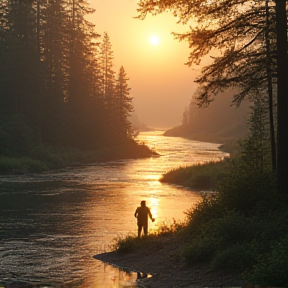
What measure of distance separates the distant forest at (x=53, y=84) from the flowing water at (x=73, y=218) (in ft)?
53.6

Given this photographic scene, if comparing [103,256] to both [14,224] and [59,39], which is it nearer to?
[14,224]

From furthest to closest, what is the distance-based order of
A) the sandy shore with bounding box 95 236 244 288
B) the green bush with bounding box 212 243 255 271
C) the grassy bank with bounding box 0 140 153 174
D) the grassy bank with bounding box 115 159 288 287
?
the grassy bank with bounding box 0 140 153 174
the green bush with bounding box 212 243 255 271
the sandy shore with bounding box 95 236 244 288
the grassy bank with bounding box 115 159 288 287

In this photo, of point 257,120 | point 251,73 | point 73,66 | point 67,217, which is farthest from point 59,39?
point 251,73

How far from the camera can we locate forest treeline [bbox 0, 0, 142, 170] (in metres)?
68.5

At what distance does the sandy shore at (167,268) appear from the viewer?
42.7 ft

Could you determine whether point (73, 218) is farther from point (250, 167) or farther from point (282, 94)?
point (282, 94)

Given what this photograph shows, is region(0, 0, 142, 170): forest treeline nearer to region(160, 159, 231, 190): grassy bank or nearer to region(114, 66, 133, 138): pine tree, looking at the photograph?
region(114, 66, 133, 138): pine tree

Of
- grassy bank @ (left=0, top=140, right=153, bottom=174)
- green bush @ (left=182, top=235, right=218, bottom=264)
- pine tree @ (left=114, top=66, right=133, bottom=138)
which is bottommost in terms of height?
green bush @ (left=182, top=235, right=218, bottom=264)

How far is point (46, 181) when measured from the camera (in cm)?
4691

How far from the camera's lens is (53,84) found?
3000 inches

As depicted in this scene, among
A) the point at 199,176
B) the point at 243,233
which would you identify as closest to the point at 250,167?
the point at 243,233

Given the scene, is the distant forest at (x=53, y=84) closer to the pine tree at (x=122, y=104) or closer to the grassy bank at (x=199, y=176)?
the pine tree at (x=122, y=104)

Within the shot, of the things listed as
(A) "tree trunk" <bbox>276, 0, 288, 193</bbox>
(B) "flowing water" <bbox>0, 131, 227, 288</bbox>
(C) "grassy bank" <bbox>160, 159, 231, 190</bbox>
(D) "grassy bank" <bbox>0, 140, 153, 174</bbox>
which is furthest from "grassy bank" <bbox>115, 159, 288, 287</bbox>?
(D) "grassy bank" <bbox>0, 140, 153, 174</bbox>

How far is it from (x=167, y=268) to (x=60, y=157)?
50.9m
